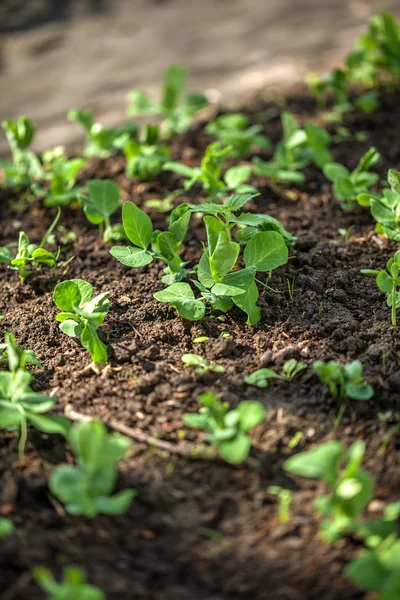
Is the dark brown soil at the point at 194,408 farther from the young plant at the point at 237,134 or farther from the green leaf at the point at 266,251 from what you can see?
the young plant at the point at 237,134

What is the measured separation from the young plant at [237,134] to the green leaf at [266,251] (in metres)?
0.96

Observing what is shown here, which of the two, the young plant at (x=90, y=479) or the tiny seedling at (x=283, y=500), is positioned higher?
the young plant at (x=90, y=479)

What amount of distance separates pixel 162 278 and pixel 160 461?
70 centimetres

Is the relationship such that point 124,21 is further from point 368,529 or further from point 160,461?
point 368,529

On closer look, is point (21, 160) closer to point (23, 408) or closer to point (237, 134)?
point (237, 134)

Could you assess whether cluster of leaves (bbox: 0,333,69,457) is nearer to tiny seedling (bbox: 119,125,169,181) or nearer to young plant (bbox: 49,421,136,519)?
young plant (bbox: 49,421,136,519)

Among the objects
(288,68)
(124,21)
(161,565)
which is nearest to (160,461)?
(161,565)

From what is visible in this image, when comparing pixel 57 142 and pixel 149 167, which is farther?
pixel 57 142

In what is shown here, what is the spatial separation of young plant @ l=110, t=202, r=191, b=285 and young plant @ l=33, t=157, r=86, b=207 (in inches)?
23.0

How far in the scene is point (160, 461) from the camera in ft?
5.56

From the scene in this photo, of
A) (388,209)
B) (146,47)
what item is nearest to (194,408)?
(388,209)

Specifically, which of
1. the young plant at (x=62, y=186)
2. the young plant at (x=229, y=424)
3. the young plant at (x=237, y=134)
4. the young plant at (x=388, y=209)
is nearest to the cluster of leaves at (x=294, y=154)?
the young plant at (x=237, y=134)

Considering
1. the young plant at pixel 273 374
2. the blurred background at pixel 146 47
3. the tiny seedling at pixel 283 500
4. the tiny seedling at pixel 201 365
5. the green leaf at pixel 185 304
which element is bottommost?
the blurred background at pixel 146 47

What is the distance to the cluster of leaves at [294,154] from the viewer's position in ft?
9.27
